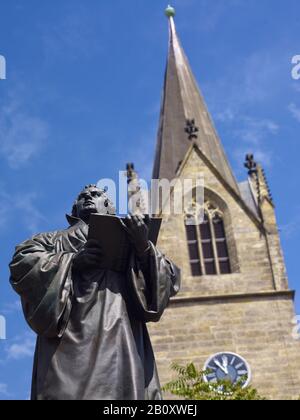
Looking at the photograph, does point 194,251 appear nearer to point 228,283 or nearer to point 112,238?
point 228,283

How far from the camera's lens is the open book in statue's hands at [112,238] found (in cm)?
407

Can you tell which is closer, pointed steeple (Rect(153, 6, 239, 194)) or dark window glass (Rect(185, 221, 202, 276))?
dark window glass (Rect(185, 221, 202, 276))

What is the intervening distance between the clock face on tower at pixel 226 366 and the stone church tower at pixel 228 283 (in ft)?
0.26

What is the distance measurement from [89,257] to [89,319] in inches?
12.1

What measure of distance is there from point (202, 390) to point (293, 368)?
13024 mm

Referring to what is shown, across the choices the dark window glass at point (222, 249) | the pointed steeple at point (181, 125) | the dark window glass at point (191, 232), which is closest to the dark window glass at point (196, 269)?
the dark window glass at point (222, 249)

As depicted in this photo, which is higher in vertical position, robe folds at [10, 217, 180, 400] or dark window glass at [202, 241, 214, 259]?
dark window glass at [202, 241, 214, 259]


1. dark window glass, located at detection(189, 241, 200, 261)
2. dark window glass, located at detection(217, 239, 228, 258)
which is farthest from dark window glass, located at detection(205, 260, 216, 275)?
dark window glass, located at detection(217, 239, 228, 258)

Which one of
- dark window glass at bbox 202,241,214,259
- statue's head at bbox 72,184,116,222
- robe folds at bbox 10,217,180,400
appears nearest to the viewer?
robe folds at bbox 10,217,180,400

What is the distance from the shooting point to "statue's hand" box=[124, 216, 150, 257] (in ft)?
13.4

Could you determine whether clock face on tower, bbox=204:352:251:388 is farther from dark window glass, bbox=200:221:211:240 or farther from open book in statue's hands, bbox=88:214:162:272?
open book in statue's hands, bbox=88:214:162:272

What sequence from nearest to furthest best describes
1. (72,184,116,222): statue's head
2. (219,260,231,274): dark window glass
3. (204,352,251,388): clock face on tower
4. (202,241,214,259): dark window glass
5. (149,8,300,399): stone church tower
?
(72,184,116,222): statue's head < (204,352,251,388): clock face on tower < (149,8,300,399): stone church tower < (219,260,231,274): dark window glass < (202,241,214,259): dark window glass

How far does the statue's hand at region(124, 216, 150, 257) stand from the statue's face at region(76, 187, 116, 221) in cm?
47
